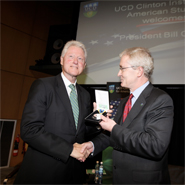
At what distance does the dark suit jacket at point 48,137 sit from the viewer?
1.38 m

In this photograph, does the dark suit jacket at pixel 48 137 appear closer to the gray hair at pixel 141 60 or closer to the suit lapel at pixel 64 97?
the suit lapel at pixel 64 97

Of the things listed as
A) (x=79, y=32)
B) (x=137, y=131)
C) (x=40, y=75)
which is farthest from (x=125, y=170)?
(x=40, y=75)

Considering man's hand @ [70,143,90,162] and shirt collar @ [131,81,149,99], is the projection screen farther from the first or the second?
man's hand @ [70,143,90,162]

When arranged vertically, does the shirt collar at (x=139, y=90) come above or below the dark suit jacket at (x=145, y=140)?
above

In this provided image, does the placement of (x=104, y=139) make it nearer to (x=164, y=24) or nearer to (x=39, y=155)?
(x=39, y=155)

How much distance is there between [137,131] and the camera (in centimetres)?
132

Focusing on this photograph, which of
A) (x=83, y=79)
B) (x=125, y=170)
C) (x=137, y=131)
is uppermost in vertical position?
(x=83, y=79)

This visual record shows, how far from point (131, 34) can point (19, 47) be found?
2978 millimetres

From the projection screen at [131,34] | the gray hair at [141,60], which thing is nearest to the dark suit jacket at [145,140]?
the gray hair at [141,60]

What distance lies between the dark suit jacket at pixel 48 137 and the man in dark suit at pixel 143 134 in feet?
1.20

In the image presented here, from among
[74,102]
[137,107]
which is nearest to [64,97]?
[74,102]

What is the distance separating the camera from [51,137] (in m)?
1.39

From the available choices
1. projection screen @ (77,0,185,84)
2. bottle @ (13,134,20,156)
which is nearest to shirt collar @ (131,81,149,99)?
projection screen @ (77,0,185,84)

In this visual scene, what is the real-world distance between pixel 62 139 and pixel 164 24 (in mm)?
2842
